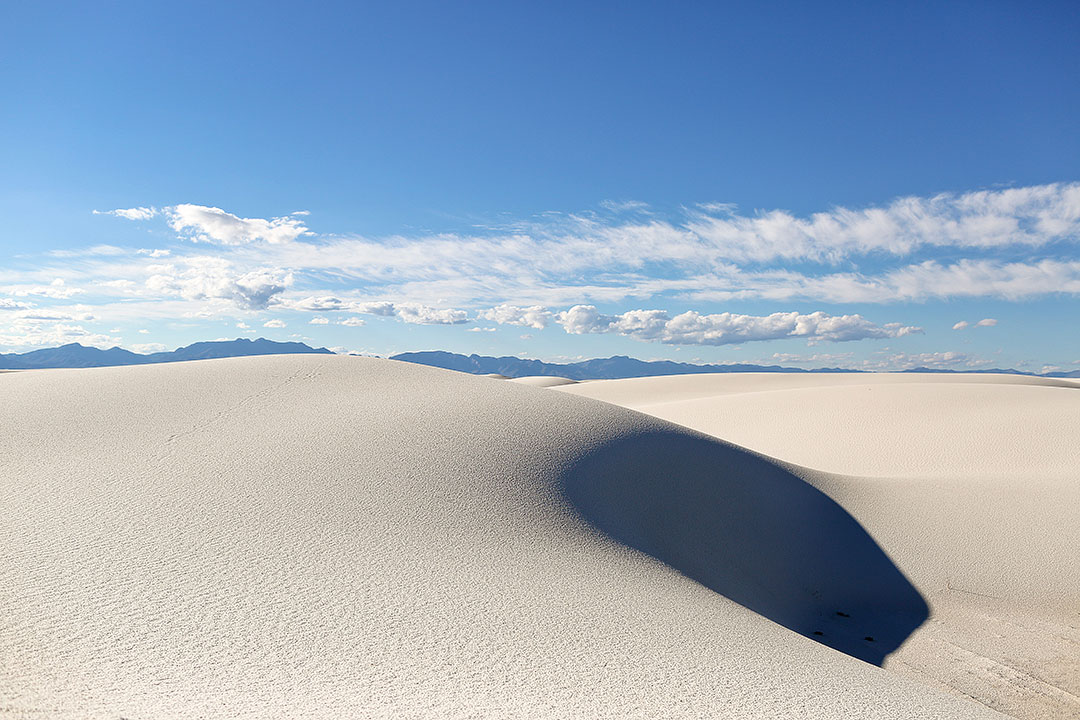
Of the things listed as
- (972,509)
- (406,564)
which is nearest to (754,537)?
(972,509)

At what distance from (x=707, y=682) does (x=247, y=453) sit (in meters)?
6.63

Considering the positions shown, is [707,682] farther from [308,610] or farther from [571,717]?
[308,610]

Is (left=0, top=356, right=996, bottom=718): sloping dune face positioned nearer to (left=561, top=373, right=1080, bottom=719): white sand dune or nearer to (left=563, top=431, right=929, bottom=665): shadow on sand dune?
(left=563, top=431, right=929, bottom=665): shadow on sand dune

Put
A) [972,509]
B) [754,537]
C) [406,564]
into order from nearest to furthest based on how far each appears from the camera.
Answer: [406,564] → [754,537] → [972,509]

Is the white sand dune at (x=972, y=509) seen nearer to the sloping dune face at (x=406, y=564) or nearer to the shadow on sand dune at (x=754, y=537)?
the shadow on sand dune at (x=754, y=537)

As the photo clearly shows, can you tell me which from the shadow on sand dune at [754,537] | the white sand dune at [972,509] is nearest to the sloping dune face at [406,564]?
the shadow on sand dune at [754,537]

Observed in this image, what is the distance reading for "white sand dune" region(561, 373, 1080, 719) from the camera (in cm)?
691

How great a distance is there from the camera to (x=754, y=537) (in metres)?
9.57

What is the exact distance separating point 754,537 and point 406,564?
5.87 m

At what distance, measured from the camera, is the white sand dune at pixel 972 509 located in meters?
6.91

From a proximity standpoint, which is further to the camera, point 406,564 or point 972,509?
point 972,509

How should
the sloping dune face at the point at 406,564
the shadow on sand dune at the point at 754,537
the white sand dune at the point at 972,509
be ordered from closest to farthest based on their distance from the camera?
the sloping dune face at the point at 406,564 → the white sand dune at the point at 972,509 → the shadow on sand dune at the point at 754,537

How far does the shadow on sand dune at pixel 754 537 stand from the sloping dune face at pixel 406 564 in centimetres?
5

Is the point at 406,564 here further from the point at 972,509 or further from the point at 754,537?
the point at 972,509
